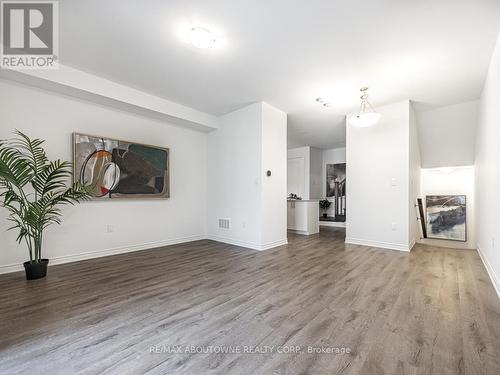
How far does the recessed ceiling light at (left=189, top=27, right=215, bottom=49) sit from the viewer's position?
2383 millimetres

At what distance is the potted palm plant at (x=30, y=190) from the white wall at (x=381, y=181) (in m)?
4.76

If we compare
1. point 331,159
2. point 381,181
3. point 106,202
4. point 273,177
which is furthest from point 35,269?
point 331,159

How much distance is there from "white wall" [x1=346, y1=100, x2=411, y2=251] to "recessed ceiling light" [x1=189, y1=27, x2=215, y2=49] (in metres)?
3.55

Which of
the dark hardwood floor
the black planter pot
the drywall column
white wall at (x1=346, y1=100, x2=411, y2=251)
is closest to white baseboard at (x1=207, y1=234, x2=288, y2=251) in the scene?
the drywall column

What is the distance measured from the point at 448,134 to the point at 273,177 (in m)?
3.96

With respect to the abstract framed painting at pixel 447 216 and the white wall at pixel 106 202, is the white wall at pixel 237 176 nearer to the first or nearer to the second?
the white wall at pixel 106 202

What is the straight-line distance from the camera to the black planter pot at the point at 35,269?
9.16ft

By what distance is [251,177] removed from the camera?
4492 millimetres

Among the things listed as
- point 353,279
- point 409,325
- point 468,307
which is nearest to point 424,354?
point 409,325

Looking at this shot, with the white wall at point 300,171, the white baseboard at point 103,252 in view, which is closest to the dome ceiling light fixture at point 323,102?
the white wall at point 300,171

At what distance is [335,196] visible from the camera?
798cm

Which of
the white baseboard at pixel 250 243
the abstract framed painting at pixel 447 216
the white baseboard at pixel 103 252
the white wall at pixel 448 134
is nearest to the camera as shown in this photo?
the white baseboard at pixel 103 252

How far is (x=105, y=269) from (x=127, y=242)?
981mm

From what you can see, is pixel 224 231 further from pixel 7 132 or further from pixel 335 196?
pixel 335 196
